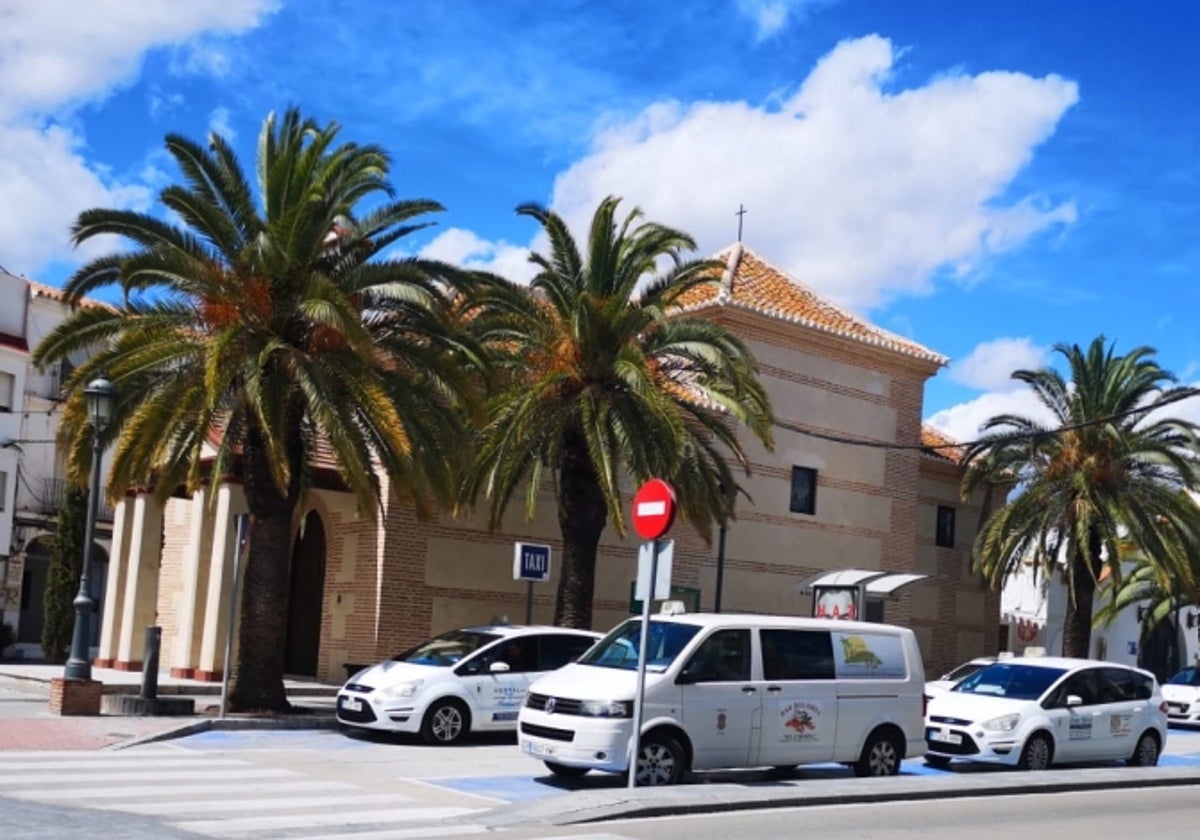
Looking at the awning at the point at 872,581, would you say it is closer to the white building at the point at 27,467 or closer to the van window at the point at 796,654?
the van window at the point at 796,654

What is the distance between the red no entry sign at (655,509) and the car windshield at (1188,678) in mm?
22789

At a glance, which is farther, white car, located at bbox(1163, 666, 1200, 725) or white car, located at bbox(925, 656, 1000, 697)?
white car, located at bbox(1163, 666, 1200, 725)

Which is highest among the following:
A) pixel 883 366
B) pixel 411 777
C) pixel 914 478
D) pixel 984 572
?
pixel 883 366

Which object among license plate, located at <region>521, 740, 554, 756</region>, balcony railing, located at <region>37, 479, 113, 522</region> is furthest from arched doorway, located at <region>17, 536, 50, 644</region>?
license plate, located at <region>521, 740, 554, 756</region>

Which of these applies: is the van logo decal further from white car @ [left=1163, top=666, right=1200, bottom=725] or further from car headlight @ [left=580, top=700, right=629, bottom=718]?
→ white car @ [left=1163, top=666, right=1200, bottom=725]

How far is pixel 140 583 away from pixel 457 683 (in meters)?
12.7

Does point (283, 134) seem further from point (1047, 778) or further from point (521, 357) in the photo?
point (1047, 778)

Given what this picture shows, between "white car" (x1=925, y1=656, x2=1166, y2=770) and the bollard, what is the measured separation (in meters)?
10.4

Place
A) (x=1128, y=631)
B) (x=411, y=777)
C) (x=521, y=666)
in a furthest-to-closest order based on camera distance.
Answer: (x=1128, y=631) < (x=521, y=666) < (x=411, y=777)

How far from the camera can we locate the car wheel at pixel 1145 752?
21.0 meters

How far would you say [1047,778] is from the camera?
17781mm

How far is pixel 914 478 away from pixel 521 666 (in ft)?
59.7

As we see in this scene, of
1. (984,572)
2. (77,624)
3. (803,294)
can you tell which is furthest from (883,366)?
(77,624)

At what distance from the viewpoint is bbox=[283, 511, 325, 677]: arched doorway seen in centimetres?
2906
